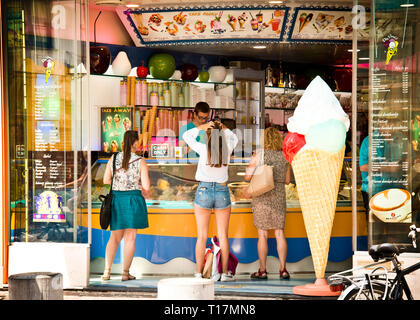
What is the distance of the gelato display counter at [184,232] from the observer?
8281 millimetres

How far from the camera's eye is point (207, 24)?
9.30m

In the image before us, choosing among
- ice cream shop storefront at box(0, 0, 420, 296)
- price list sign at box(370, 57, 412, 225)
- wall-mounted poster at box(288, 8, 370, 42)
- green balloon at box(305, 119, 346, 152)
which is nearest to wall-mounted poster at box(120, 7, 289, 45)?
ice cream shop storefront at box(0, 0, 420, 296)

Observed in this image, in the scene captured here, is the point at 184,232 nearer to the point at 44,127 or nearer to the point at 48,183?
the point at 48,183

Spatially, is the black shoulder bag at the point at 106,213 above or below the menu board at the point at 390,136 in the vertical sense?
below

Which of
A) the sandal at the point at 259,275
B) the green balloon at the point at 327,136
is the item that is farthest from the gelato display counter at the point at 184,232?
the green balloon at the point at 327,136

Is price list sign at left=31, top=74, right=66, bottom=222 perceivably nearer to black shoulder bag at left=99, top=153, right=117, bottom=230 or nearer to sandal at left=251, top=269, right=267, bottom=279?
black shoulder bag at left=99, top=153, right=117, bottom=230

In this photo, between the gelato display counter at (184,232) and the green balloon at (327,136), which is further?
the gelato display counter at (184,232)

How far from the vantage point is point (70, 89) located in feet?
25.3

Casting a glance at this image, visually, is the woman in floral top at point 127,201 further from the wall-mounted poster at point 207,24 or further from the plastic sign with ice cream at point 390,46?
the plastic sign with ice cream at point 390,46

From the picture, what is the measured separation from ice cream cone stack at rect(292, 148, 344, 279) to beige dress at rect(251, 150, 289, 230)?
4.71 ft

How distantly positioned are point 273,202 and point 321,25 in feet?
8.67

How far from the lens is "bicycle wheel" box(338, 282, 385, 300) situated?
5043mm

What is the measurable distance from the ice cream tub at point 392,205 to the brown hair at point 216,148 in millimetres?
1947

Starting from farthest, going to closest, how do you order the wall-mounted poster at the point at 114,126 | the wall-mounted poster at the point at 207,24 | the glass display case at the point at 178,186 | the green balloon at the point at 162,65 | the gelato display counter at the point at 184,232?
the green balloon at the point at 162,65 → the wall-mounted poster at the point at 207,24 → the wall-mounted poster at the point at 114,126 → the glass display case at the point at 178,186 → the gelato display counter at the point at 184,232
